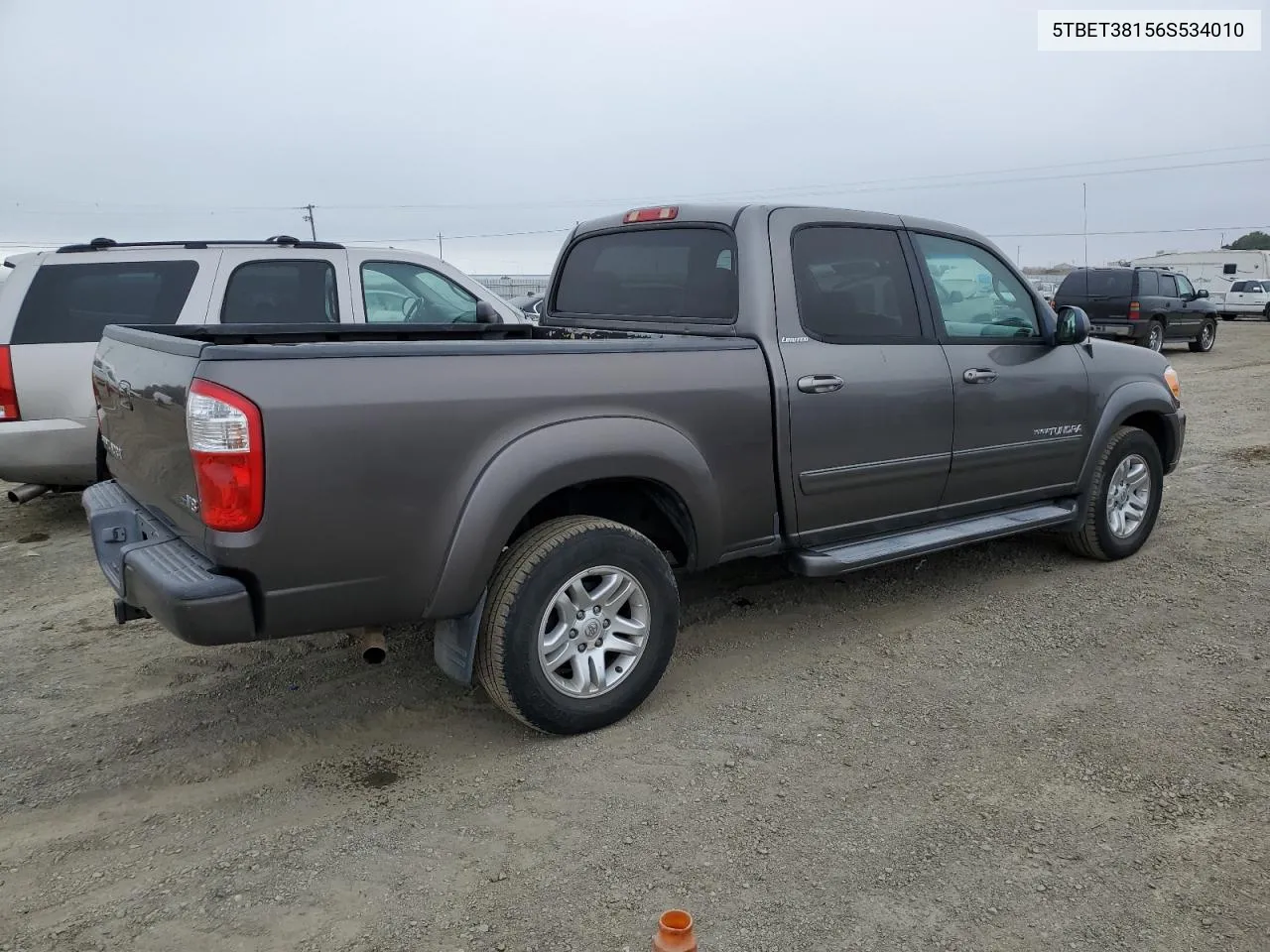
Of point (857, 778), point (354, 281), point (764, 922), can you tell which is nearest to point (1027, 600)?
point (857, 778)

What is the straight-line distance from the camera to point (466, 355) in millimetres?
3205

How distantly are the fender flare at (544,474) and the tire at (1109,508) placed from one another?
2.82m

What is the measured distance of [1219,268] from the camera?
145ft

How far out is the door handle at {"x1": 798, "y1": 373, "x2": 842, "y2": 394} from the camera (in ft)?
13.2

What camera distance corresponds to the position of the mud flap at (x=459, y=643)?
3.37m

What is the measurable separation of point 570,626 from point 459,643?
15.1 inches

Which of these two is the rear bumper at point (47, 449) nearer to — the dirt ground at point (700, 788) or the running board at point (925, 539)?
the dirt ground at point (700, 788)

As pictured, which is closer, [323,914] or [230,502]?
[323,914]

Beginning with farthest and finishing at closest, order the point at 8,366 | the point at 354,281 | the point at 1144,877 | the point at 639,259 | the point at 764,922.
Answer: the point at 354,281 → the point at 8,366 → the point at 639,259 → the point at 1144,877 → the point at 764,922

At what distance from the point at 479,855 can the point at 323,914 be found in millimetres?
458

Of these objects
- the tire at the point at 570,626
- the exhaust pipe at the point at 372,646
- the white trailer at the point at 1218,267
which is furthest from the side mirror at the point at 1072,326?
the white trailer at the point at 1218,267

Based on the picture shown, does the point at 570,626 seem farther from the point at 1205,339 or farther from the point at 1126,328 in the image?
the point at 1205,339

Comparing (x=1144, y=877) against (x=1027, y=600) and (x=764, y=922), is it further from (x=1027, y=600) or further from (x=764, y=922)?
(x=1027, y=600)

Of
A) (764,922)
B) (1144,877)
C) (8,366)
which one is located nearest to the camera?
(764,922)
